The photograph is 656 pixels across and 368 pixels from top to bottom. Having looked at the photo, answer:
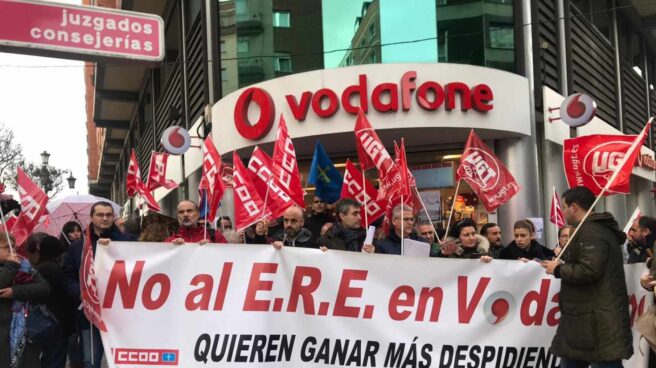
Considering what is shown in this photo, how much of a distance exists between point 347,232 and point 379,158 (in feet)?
4.12

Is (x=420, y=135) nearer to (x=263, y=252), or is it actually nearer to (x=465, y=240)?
(x=465, y=240)

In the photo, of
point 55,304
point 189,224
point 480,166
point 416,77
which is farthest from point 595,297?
point 416,77

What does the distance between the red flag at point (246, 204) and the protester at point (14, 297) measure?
1757mm

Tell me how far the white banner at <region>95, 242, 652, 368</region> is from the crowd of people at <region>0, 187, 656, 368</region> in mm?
227

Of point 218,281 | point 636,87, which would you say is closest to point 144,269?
point 218,281

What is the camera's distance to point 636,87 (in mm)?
21156

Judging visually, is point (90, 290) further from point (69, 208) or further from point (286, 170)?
point (69, 208)

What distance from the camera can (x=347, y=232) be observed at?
6160 millimetres

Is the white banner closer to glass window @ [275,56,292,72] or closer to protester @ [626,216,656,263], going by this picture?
protester @ [626,216,656,263]

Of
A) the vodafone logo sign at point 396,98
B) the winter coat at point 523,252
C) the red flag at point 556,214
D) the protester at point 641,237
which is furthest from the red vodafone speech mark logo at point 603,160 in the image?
the vodafone logo sign at point 396,98

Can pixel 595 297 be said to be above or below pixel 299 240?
below

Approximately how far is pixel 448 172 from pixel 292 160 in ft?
24.7

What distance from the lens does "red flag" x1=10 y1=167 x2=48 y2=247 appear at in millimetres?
6777

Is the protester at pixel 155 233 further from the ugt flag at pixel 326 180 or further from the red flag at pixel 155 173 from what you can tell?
the red flag at pixel 155 173
